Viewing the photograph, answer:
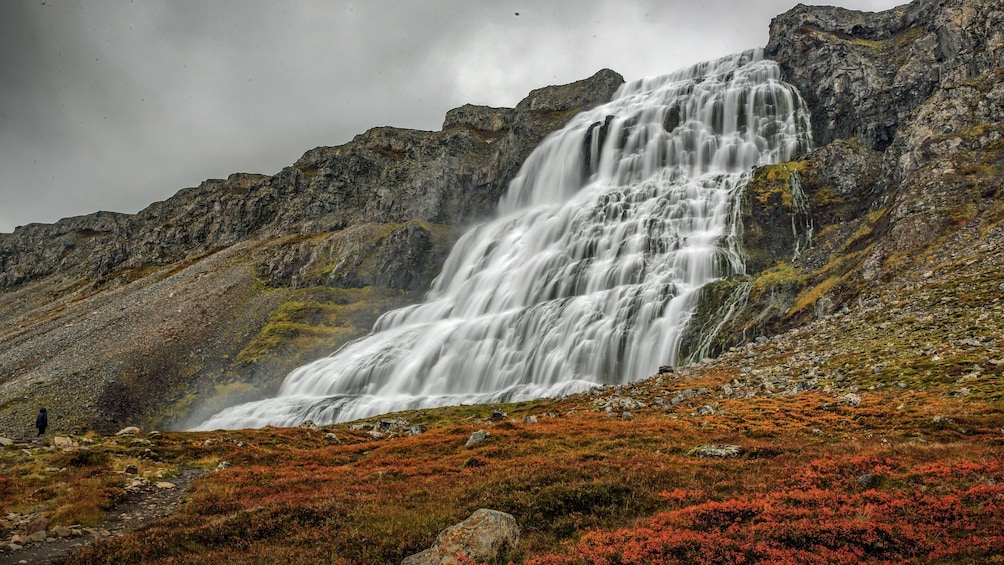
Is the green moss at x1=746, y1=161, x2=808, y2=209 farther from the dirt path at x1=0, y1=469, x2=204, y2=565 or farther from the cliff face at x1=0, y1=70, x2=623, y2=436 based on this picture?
the dirt path at x1=0, y1=469, x2=204, y2=565

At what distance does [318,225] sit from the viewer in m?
134

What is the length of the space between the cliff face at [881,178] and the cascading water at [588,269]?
449 cm

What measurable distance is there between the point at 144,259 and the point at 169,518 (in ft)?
623

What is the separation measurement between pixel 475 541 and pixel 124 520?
36.8 ft

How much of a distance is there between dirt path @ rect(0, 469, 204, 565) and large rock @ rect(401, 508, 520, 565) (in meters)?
8.15

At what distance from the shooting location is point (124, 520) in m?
14.4

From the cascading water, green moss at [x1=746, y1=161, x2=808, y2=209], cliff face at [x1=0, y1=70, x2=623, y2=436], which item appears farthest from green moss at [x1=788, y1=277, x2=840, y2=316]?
cliff face at [x1=0, y1=70, x2=623, y2=436]

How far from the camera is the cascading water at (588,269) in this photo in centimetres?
4850

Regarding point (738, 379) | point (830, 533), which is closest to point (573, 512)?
point (830, 533)

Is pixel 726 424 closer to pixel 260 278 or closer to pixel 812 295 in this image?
pixel 812 295

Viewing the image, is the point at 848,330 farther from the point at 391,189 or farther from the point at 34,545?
the point at 391,189

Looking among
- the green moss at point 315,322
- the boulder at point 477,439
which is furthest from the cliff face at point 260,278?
the boulder at point 477,439

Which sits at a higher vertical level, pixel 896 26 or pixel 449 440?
pixel 896 26

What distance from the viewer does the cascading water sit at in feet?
159
